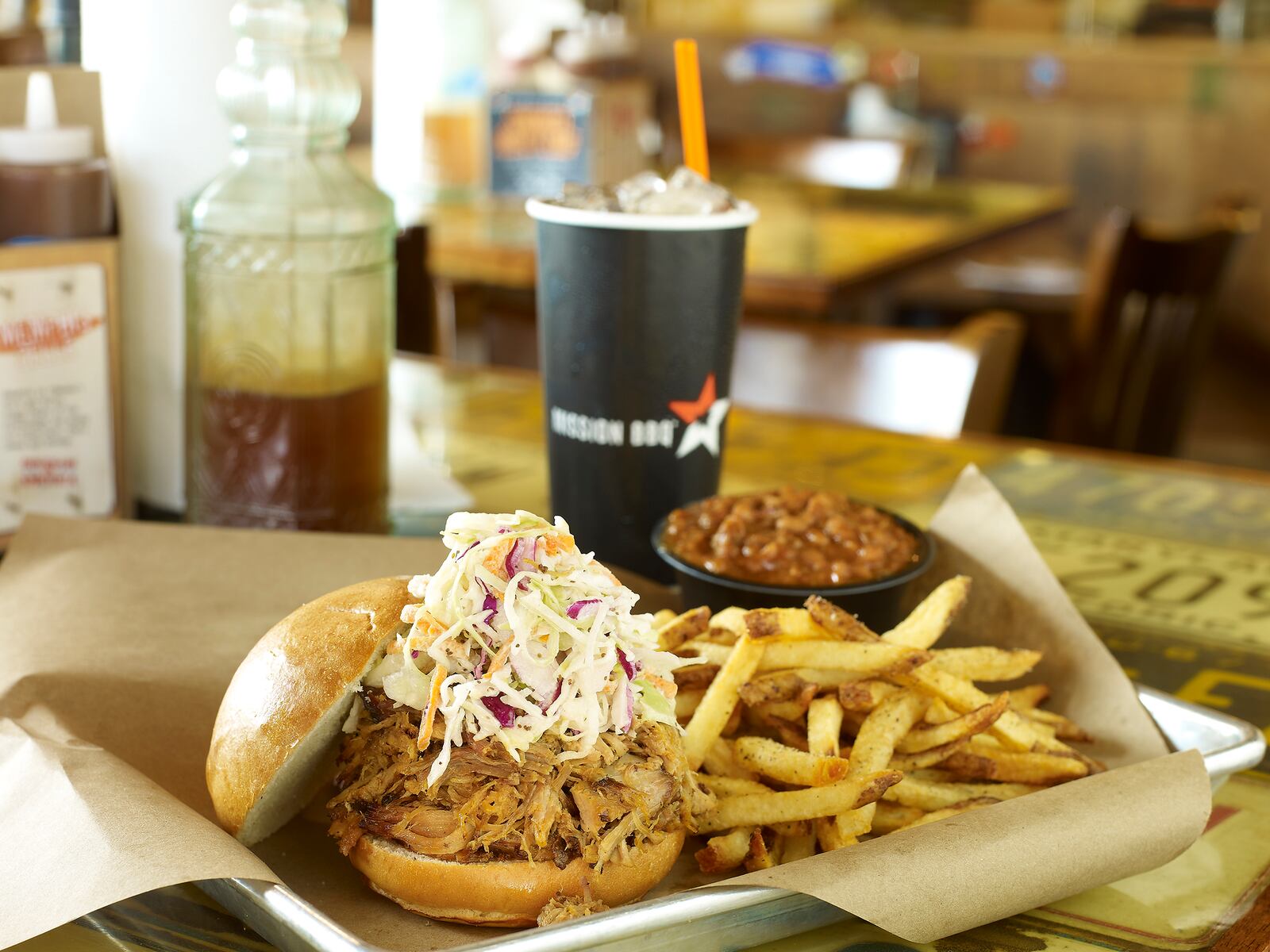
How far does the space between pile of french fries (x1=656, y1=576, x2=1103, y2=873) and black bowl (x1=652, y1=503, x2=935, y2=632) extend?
0.28 feet

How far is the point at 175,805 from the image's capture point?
1.02 m

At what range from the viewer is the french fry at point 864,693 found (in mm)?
1208

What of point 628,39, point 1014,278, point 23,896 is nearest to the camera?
point 23,896

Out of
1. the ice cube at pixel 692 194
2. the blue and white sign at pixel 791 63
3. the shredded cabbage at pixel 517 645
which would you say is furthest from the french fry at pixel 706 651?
the blue and white sign at pixel 791 63

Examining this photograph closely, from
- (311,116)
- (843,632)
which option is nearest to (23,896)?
(843,632)

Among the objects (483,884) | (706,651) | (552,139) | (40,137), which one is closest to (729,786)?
(706,651)

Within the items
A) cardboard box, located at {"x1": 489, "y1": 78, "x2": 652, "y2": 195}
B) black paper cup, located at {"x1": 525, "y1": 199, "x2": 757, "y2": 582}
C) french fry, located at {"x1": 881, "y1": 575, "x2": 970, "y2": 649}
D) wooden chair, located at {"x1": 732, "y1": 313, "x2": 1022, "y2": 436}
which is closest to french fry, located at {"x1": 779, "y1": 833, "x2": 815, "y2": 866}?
french fry, located at {"x1": 881, "y1": 575, "x2": 970, "y2": 649}

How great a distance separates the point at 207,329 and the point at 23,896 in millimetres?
820

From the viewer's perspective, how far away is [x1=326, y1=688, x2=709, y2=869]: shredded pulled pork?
1.01 m

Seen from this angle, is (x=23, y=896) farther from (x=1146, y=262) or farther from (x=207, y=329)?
(x=1146, y=262)

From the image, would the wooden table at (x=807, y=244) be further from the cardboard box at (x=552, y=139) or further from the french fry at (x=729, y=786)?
the french fry at (x=729, y=786)

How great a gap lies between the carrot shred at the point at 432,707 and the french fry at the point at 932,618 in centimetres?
45

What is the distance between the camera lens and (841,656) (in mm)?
1238

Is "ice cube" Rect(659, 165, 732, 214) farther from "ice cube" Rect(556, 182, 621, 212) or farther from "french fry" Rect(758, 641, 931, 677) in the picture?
"french fry" Rect(758, 641, 931, 677)
